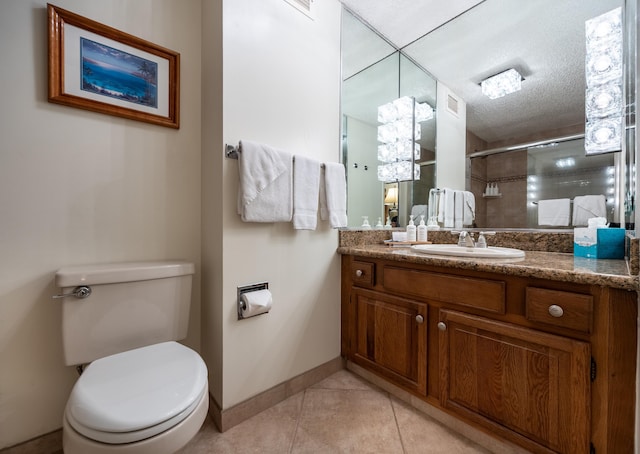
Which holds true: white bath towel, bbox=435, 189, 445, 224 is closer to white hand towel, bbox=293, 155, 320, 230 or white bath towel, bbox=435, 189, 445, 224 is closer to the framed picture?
white hand towel, bbox=293, 155, 320, 230

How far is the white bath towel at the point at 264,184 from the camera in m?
1.25

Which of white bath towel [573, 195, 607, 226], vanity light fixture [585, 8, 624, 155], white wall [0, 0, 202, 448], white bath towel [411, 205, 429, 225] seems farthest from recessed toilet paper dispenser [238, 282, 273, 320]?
vanity light fixture [585, 8, 624, 155]

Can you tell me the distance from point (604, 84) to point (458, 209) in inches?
36.3

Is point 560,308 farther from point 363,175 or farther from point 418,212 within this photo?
point 363,175

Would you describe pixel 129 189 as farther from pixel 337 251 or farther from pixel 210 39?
pixel 337 251

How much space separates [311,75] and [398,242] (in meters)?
1.21

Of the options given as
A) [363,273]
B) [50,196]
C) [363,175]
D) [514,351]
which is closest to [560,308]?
[514,351]

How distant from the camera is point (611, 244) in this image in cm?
121

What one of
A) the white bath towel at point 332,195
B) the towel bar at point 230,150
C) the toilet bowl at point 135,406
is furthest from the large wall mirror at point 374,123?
the toilet bowl at point 135,406

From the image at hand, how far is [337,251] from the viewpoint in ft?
5.77

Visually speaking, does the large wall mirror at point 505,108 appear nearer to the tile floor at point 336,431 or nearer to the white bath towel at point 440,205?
the white bath towel at point 440,205

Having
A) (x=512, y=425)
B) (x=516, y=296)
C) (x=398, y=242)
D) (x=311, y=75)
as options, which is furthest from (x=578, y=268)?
(x=311, y=75)

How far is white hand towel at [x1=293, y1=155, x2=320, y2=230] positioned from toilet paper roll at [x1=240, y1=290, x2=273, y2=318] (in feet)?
1.27

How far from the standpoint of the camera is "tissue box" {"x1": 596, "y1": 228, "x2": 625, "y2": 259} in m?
1.20
